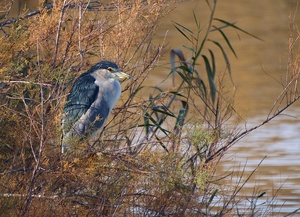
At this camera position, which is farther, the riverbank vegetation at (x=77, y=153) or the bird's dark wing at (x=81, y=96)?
the bird's dark wing at (x=81, y=96)

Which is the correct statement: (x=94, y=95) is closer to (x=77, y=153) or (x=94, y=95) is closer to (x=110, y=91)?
(x=110, y=91)

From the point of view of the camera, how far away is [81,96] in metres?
4.63

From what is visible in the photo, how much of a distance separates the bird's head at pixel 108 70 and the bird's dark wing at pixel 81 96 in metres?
0.06

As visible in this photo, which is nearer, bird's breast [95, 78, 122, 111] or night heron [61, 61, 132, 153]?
night heron [61, 61, 132, 153]

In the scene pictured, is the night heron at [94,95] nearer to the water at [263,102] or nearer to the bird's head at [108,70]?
the bird's head at [108,70]

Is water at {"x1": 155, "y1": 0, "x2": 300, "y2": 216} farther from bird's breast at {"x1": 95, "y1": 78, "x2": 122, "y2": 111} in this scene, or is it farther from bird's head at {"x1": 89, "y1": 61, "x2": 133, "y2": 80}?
bird's head at {"x1": 89, "y1": 61, "x2": 133, "y2": 80}

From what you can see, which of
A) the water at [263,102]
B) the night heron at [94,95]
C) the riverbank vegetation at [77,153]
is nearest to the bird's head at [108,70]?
the night heron at [94,95]

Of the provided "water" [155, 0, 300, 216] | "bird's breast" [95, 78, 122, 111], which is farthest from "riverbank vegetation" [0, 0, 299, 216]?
"water" [155, 0, 300, 216]

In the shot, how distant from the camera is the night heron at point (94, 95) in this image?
4520mm

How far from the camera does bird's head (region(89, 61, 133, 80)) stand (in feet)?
14.7

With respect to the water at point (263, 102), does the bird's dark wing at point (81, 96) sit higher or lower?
higher

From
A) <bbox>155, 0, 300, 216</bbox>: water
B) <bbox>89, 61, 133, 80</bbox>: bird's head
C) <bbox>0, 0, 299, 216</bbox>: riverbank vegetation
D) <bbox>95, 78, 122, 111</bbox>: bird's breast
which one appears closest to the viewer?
<bbox>0, 0, 299, 216</bbox>: riverbank vegetation

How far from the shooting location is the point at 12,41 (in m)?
3.94

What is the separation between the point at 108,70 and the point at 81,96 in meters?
0.22
